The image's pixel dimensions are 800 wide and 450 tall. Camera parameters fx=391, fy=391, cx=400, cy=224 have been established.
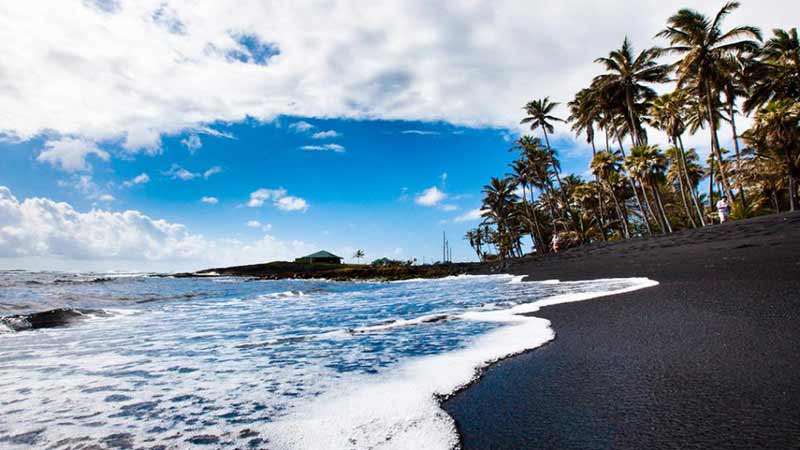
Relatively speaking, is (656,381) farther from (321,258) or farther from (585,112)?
(321,258)

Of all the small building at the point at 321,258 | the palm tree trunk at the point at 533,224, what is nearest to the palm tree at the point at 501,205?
the palm tree trunk at the point at 533,224

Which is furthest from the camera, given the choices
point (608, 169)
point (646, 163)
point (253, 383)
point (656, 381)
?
point (608, 169)

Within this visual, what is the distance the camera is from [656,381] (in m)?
2.64

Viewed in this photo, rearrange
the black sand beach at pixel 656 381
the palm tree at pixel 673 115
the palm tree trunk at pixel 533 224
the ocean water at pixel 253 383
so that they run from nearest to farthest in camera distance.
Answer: the black sand beach at pixel 656 381 → the ocean water at pixel 253 383 → the palm tree at pixel 673 115 → the palm tree trunk at pixel 533 224

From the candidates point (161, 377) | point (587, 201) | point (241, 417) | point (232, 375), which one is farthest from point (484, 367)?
point (587, 201)

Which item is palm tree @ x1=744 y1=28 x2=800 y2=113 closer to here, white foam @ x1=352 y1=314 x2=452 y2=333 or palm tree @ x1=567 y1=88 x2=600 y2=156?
palm tree @ x1=567 y1=88 x2=600 y2=156

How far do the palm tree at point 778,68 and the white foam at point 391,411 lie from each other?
32.5 meters

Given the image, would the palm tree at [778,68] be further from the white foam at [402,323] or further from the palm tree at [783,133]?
the white foam at [402,323]

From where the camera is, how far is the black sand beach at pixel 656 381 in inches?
77.0

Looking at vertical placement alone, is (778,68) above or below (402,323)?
above

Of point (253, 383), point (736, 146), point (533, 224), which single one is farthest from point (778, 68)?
point (253, 383)

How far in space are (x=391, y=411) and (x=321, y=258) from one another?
267 feet

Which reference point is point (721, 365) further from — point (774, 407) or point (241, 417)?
point (241, 417)

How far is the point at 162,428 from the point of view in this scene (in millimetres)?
2432
